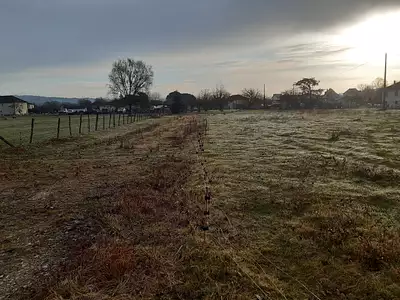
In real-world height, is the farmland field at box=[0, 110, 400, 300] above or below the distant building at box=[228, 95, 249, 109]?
below

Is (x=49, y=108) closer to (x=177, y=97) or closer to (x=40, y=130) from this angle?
(x=177, y=97)

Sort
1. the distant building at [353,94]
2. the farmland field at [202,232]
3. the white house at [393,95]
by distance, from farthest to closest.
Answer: the distant building at [353,94] → the white house at [393,95] → the farmland field at [202,232]

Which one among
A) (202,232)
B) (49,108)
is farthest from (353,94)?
(202,232)

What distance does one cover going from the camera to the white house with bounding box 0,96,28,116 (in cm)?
11144

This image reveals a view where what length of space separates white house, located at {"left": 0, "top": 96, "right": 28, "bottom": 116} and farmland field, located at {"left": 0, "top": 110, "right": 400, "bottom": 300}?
112 m

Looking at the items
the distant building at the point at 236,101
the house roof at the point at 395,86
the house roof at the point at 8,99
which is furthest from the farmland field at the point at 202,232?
the house roof at the point at 8,99

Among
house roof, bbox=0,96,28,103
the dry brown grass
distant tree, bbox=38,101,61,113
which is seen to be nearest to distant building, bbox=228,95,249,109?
distant tree, bbox=38,101,61,113

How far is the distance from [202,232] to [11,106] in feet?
A: 404

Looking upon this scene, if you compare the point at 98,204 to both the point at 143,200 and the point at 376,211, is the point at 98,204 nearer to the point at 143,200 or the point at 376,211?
the point at 143,200

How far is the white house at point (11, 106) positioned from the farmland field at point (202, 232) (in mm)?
112370

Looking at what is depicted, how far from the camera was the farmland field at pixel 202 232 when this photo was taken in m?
4.45

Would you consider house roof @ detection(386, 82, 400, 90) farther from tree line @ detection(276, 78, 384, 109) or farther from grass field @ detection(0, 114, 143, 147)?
grass field @ detection(0, 114, 143, 147)

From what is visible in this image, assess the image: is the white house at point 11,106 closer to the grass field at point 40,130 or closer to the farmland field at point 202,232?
the grass field at point 40,130

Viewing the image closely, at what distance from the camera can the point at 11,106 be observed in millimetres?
112562
